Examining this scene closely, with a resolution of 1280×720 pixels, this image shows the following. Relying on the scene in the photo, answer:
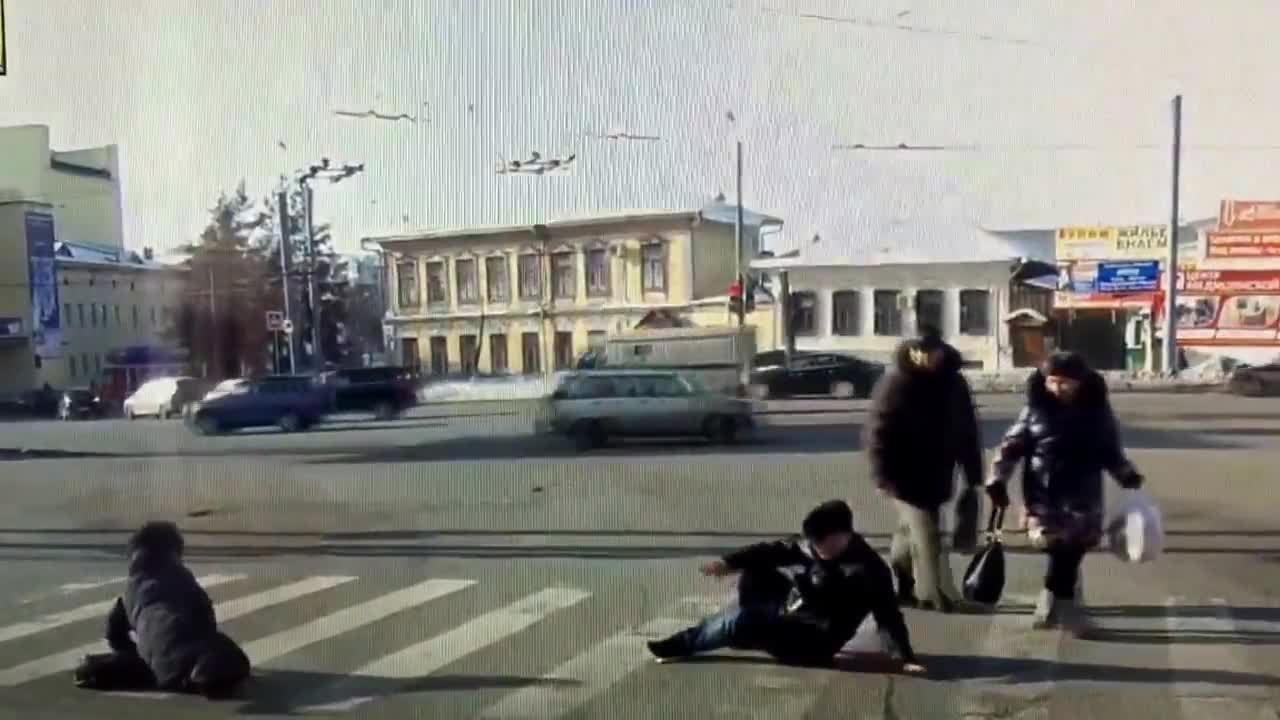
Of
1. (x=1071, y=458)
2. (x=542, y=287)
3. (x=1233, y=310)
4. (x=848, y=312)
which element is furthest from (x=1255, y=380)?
(x=542, y=287)

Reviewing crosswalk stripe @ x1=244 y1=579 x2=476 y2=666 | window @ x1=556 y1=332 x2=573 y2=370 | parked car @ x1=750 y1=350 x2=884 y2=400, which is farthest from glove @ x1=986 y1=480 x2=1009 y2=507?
window @ x1=556 y1=332 x2=573 y2=370

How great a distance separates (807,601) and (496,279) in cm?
444

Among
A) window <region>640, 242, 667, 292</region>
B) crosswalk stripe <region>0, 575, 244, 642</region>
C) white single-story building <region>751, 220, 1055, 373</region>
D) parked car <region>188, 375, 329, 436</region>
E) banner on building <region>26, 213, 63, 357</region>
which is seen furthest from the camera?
banner on building <region>26, 213, 63, 357</region>

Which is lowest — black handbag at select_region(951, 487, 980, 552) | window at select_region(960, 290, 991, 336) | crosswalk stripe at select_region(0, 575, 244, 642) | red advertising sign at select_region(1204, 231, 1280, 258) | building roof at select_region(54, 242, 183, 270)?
crosswalk stripe at select_region(0, 575, 244, 642)

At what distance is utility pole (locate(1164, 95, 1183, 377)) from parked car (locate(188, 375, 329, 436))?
6642 mm

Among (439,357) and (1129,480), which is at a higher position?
(439,357)

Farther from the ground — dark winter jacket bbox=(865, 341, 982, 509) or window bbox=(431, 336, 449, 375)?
window bbox=(431, 336, 449, 375)

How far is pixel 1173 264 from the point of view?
10.4 meters

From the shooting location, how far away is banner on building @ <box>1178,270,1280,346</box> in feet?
35.6

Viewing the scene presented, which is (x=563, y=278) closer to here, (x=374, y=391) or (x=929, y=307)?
(x=374, y=391)

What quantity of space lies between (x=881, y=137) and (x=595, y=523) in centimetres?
365

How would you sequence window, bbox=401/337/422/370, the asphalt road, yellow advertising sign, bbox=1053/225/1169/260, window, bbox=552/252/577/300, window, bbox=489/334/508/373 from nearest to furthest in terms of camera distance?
1. the asphalt road
2. yellow advertising sign, bbox=1053/225/1169/260
3. window, bbox=552/252/577/300
4. window, bbox=489/334/508/373
5. window, bbox=401/337/422/370

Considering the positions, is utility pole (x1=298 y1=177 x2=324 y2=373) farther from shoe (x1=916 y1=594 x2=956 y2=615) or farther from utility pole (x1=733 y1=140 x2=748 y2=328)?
shoe (x1=916 y1=594 x2=956 y2=615)

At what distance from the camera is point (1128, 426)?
10172 mm
